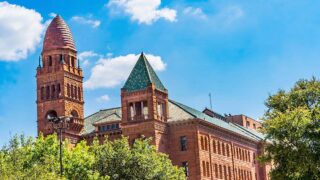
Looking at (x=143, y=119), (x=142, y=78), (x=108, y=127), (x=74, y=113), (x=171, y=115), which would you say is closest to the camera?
(x=143, y=119)

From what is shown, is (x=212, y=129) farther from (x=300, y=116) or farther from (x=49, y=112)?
(x=300, y=116)

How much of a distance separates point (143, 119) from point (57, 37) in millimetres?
21642

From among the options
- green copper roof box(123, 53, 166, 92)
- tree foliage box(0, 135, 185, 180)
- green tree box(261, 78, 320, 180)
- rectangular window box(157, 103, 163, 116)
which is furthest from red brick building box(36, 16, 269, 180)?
green tree box(261, 78, 320, 180)

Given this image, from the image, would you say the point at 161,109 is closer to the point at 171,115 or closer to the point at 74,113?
the point at 171,115

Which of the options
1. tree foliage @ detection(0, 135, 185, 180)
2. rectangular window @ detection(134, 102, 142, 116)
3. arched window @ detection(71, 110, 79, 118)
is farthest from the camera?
arched window @ detection(71, 110, 79, 118)

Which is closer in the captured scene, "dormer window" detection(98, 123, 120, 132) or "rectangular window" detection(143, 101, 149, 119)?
"rectangular window" detection(143, 101, 149, 119)

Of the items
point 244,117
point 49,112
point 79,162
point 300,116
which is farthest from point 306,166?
point 244,117

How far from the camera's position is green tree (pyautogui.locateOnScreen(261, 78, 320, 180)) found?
53.4 metres

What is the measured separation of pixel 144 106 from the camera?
87.9 meters

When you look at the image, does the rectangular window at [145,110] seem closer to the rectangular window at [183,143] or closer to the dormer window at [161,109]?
the dormer window at [161,109]

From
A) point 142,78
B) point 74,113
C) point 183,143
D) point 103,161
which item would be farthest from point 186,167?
point 103,161

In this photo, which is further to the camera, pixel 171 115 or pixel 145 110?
pixel 171 115

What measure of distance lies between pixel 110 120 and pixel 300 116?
4531 cm

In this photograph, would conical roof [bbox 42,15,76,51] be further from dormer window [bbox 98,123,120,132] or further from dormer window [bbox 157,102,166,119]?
dormer window [bbox 157,102,166,119]
